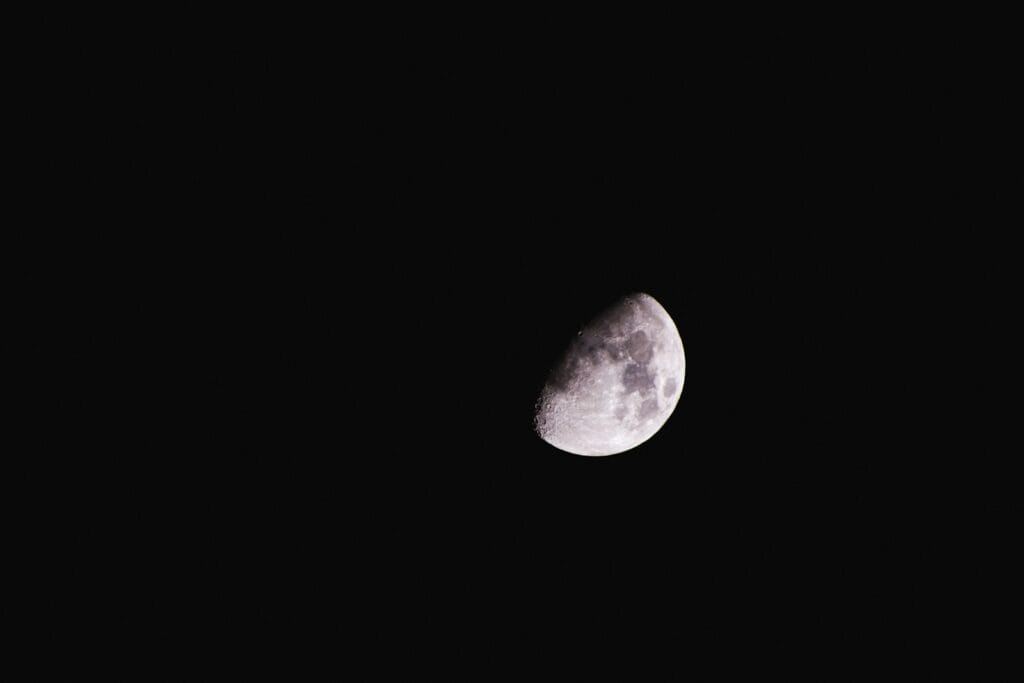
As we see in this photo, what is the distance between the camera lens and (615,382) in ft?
6.91

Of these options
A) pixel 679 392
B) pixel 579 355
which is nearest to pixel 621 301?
pixel 579 355

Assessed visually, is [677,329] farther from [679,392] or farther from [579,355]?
[579,355]

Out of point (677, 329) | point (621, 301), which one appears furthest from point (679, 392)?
point (621, 301)

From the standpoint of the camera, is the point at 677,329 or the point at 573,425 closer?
the point at 573,425

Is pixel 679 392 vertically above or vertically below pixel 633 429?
above

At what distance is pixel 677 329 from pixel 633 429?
51cm

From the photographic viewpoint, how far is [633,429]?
2.23m

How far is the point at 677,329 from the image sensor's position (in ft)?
7.76

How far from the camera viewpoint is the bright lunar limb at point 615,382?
82.7 inches

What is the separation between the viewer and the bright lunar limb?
6.89 ft

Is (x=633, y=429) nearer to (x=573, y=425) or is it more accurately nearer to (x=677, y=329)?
(x=573, y=425)

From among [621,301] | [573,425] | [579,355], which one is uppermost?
[621,301]

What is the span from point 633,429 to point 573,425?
265 millimetres

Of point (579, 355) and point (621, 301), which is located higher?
point (621, 301)
